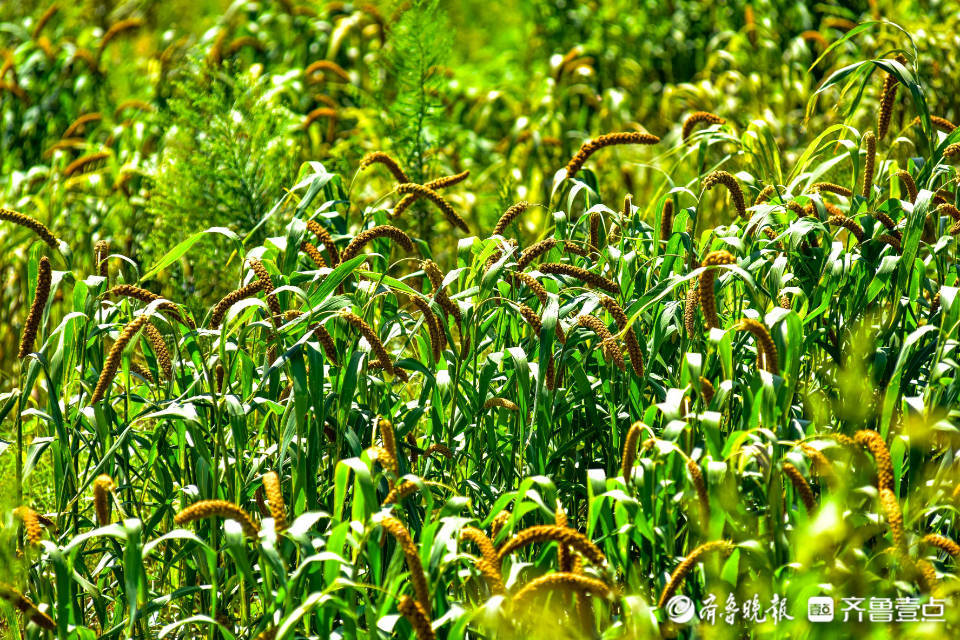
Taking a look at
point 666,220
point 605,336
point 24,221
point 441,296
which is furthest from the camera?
point 666,220

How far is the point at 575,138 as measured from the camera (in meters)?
4.65

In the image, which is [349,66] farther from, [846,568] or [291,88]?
[846,568]

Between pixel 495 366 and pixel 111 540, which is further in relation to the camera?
pixel 495 366

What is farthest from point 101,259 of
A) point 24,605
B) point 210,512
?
point 210,512

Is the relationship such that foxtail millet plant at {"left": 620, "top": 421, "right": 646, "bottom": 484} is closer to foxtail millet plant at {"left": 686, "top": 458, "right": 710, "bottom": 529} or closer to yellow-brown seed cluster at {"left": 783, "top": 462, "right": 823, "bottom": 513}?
foxtail millet plant at {"left": 686, "top": 458, "right": 710, "bottom": 529}

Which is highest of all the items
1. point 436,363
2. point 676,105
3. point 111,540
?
point 436,363

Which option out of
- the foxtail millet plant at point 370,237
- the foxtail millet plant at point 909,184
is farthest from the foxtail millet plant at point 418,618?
the foxtail millet plant at point 909,184

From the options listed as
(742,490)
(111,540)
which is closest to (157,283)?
(111,540)

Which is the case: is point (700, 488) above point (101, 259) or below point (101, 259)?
below

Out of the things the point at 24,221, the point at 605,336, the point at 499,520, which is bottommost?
the point at 499,520

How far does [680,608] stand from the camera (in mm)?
1597

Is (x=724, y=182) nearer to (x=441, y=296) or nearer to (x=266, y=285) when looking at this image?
(x=441, y=296)

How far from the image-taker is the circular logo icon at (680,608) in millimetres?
1580

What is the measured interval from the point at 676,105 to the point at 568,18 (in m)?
1.15
